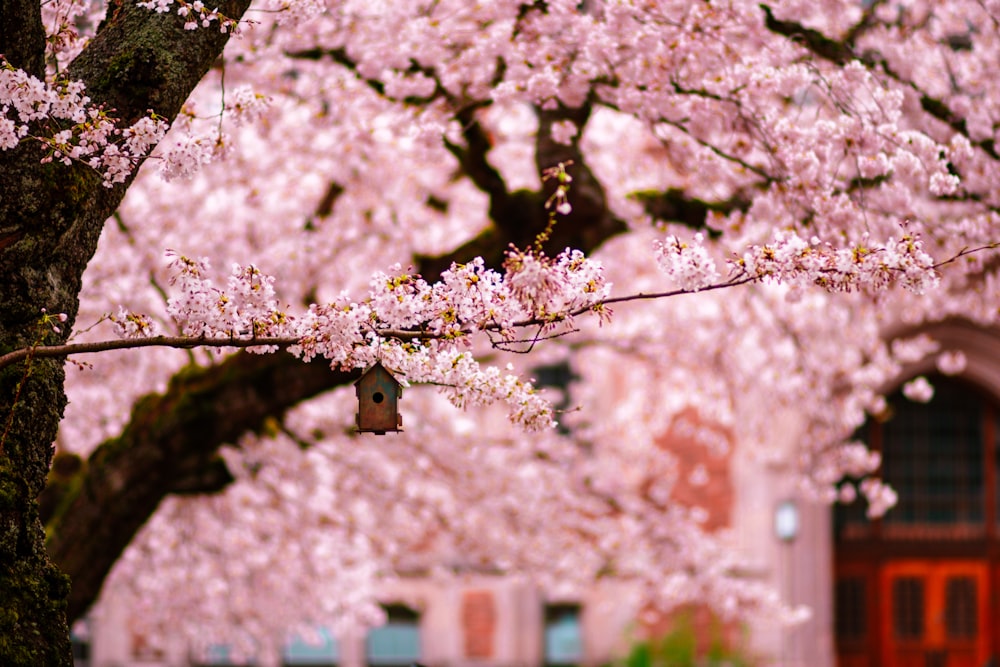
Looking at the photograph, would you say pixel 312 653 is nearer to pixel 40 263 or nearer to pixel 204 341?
pixel 40 263

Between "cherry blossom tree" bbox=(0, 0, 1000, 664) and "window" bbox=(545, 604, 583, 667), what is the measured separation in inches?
120

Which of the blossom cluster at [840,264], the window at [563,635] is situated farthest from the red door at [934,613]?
the blossom cluster at [840,264]

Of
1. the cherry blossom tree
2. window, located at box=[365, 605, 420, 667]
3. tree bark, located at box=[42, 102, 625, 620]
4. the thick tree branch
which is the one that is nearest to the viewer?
the cherry blossom tree

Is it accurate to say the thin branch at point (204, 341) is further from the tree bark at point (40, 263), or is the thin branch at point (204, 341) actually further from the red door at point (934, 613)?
the red door at point (934, 613)

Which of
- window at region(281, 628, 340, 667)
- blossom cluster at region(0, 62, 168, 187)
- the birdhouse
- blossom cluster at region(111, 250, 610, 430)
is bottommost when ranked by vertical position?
window at region(281, 628, 340, 667)

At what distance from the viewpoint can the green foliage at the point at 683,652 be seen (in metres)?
14.0

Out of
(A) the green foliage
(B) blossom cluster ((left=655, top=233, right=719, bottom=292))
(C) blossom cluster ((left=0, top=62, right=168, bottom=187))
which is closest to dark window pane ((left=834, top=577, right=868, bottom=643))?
(A) the green foliage

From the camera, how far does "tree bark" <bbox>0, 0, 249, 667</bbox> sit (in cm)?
398

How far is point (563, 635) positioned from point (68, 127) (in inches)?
533

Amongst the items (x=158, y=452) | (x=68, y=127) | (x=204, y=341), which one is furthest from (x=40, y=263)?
(x=158, y=452)

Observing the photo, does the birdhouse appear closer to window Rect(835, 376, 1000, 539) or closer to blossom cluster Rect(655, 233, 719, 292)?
blossom cluster Rect(655, 233, 719, 292)

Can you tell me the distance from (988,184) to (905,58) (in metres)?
1.27

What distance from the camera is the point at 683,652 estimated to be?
1396 centimetres

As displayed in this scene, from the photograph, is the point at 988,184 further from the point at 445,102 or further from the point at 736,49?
the point at 445,102
